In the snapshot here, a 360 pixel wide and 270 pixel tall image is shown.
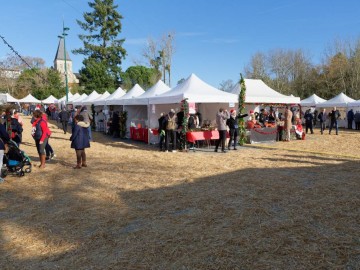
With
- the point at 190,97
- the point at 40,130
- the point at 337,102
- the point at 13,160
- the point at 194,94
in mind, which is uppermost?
the point at 337,102

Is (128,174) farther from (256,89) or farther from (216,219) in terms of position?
(256,89)

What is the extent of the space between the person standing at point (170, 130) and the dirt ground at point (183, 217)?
2890 mm

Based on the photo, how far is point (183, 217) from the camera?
172 inches

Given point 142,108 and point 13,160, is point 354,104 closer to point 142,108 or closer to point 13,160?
point 142,108

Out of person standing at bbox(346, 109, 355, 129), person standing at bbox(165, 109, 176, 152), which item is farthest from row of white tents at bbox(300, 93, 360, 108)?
person standing at bbox(165, 109, 176, 152)

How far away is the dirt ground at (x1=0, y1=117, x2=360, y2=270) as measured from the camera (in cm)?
315

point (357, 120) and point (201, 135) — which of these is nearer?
point (201, 135)

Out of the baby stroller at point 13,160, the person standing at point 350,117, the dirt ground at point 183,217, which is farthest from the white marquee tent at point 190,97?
the person standing at point 350,117

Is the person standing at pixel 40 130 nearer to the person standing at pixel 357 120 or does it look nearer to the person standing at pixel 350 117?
the person standing at pixel 357 120

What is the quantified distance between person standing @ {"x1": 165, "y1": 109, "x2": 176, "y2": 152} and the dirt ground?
9.48 feet

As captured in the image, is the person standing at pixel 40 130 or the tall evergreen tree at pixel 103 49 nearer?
the person standing at pixel 40 130

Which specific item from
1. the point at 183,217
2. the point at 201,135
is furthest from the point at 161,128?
the point at 183,217

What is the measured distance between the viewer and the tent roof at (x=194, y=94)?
11172 millimetres

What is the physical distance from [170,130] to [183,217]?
6.69m
